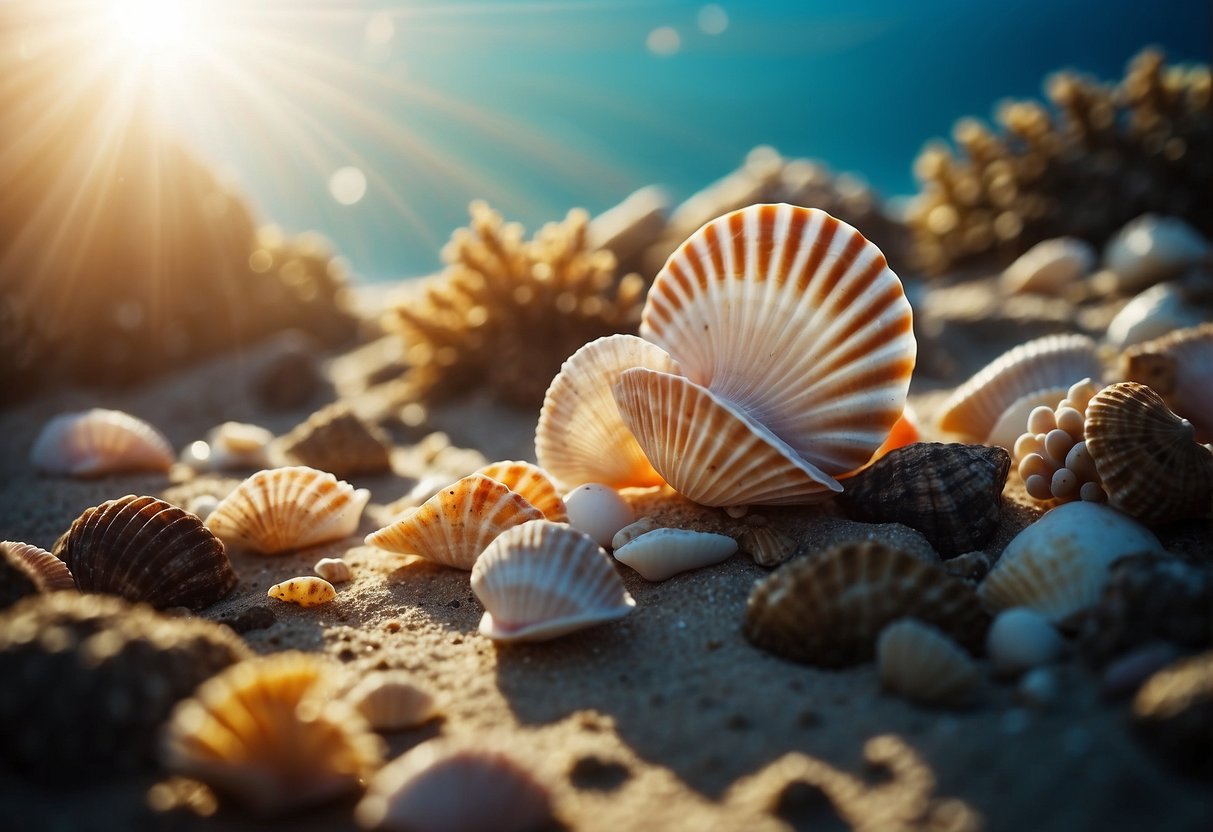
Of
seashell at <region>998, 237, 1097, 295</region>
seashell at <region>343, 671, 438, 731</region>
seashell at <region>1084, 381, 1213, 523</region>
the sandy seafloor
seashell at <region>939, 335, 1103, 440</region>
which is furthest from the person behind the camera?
seashell at <region>998, 237, 1097, 295</region>

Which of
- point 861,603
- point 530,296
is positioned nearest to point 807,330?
point 861,603

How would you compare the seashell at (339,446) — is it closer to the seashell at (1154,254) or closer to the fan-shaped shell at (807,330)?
the fan-shaped shell at (807,330)

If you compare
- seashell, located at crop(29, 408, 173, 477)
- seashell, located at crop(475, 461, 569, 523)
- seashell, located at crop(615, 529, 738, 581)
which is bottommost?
seashell, located at crop(615, 529, 738, 581)

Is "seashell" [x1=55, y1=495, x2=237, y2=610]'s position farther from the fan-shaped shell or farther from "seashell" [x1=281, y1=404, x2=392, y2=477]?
the fan-shaped shell

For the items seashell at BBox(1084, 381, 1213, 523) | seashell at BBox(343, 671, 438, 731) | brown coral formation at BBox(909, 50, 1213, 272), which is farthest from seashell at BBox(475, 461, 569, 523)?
brown coral formation at BBox(909, 50, 1213, 272)

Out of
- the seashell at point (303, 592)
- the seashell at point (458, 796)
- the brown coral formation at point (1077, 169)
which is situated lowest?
the seashell at point (458, 796)

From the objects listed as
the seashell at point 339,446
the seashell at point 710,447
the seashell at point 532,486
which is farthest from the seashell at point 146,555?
the seashell at point 710,447

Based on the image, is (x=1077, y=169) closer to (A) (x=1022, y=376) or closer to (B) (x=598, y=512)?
(A) (x=1022, y=376)
